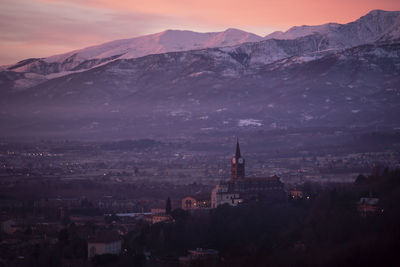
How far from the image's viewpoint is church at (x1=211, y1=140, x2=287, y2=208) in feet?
245

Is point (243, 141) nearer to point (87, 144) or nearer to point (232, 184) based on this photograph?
point (87, 144)

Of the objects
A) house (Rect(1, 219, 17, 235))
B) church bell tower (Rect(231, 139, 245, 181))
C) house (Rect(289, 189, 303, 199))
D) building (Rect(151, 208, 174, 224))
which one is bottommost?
house (Rect(1, 219, 17, 235))

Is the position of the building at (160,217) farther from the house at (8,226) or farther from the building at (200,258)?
the house at (8,226)

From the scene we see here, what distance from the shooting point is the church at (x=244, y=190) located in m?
74.7

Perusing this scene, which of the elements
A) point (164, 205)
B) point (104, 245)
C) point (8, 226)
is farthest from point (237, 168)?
point (104, 245)

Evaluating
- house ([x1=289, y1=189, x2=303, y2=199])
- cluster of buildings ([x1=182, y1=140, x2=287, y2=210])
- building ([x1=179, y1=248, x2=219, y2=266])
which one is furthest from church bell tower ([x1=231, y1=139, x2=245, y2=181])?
building ([x1=179, y1=248, x2=219, y2=266])

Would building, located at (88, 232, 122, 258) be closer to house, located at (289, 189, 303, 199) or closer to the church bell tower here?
house, located at (289, 189, 303, 199)

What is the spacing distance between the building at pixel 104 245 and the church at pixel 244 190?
1229 cm

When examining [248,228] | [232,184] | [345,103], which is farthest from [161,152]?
[248,228]

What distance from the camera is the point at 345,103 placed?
7657 inches

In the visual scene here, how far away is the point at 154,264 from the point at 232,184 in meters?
19.4

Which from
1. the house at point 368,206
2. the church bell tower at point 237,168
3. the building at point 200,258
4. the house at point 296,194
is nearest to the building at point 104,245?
the building at point 200,258

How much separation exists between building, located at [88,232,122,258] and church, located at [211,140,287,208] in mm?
12292

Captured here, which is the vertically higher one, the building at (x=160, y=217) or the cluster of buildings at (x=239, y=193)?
the cluster of buildings at (x=239, y=193)
